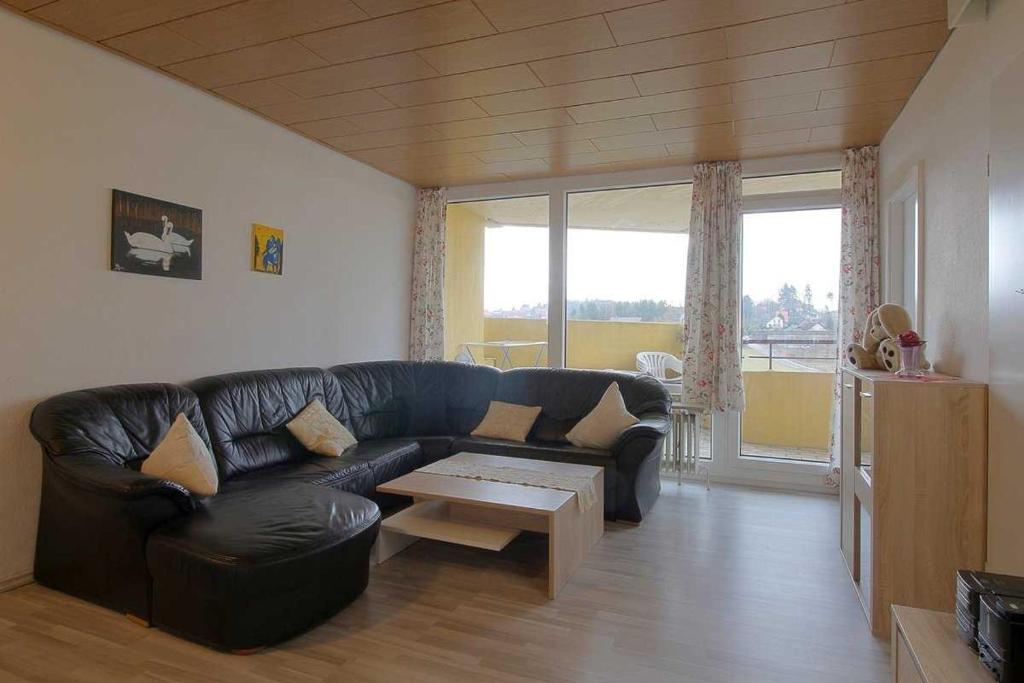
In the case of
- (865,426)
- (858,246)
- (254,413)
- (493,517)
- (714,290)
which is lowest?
(493,517)

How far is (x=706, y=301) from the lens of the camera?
454 cm

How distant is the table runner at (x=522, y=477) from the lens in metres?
3.03

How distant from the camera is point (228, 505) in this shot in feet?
8.13

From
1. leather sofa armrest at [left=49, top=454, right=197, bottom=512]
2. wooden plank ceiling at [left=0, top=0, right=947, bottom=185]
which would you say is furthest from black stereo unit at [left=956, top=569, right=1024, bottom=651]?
leather sofa armrest at [left=49, top=454, right=197, bottom=512]

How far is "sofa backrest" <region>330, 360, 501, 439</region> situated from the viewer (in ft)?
14.7

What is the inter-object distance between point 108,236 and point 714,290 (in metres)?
4.12

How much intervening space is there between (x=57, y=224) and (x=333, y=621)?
7.58 ft

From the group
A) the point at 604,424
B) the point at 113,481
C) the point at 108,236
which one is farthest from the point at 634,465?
the point at 108,236

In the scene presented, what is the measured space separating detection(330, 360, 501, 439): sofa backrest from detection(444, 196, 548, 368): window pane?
0.73 metres

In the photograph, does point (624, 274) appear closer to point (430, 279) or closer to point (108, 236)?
point (430, 279)

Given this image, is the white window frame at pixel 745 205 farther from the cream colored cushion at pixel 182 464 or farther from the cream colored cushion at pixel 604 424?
the cream colored cushion at pixel 182 464

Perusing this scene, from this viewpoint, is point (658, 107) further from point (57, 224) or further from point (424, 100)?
point (57, 224)

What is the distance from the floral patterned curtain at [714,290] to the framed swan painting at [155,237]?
11.9 ft

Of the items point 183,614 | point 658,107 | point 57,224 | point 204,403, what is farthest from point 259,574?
point 658,107
